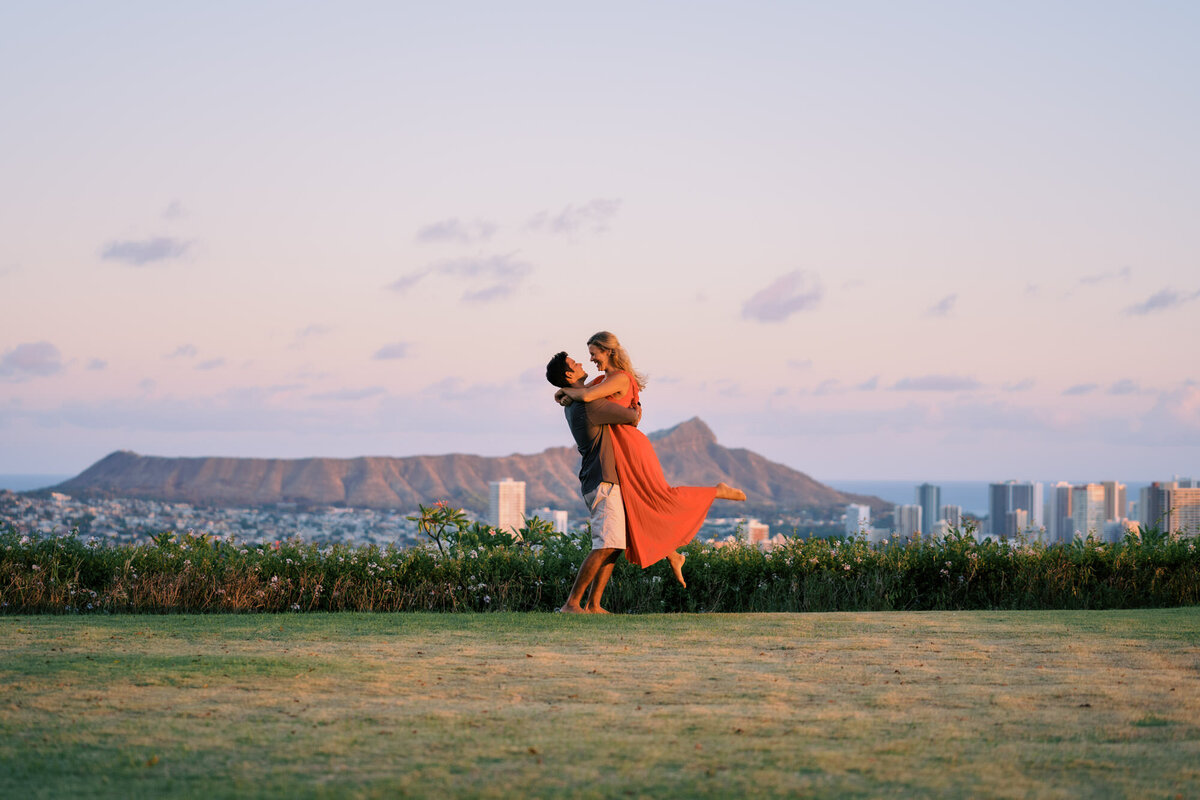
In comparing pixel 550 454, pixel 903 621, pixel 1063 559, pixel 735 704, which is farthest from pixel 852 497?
pixel 735 704

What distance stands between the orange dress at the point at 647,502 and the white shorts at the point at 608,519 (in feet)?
0.23

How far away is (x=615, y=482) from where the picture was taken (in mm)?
8117

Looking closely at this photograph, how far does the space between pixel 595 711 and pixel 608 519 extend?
360 centimetres

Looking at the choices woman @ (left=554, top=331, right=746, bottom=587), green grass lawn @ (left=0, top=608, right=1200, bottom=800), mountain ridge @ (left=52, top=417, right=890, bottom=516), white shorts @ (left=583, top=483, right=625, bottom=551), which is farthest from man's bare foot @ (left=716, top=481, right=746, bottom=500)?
mountain ridge @ (left=52, top=417, right=890, bottom=516)

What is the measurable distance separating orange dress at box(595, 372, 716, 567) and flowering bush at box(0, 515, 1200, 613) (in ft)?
3.20

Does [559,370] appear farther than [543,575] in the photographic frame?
No

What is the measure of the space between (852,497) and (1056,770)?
3387 cm

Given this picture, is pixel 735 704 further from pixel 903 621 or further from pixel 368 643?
pixel 903 621

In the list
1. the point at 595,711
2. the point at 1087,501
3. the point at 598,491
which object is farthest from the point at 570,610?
the point at 1087,501

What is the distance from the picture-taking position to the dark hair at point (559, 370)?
27.5 feet

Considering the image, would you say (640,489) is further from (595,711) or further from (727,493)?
(595,711)

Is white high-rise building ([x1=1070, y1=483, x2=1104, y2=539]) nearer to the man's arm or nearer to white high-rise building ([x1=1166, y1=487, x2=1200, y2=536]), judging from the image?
white high-rise building ([x1=1166, y1=487, x2=1200, y2=536])

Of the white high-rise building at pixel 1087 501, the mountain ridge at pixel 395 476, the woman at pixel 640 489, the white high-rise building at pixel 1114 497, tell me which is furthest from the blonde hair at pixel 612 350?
the white high-rise building at pixel 1114 497

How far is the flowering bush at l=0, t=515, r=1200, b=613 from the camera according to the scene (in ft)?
28.2
